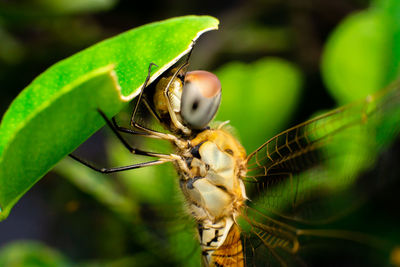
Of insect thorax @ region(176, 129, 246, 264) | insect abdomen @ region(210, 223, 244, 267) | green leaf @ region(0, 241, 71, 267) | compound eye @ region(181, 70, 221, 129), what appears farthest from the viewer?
green leaf @ region(0, 241, 71, 267)

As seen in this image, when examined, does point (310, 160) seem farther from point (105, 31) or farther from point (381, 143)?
point (105, 31)

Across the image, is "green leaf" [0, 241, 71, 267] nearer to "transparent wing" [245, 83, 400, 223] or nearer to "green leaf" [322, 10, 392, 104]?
"transparent wing" [245, 83, 400, 223]

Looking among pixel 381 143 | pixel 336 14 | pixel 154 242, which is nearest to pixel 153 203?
pixel 154 242

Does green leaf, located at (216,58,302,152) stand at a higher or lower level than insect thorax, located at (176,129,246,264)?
higher

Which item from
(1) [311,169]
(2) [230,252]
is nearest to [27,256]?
(2) [230,252]

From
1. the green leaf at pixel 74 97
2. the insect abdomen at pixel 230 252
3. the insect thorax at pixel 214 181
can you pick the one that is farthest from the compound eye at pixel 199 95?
the insect abdomen at pixel 230 252

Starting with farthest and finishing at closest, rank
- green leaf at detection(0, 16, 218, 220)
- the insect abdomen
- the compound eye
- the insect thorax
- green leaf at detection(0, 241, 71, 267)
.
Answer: green leaf at detection(0, 241, 71, 267) < the insect abdomen < the insect thorax < the compound eye < green leaf at detection(0, 16, 218, 220)

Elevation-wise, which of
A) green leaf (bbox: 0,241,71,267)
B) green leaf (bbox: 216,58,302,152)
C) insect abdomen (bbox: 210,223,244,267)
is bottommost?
insect abdomen (bbox: 210,223,244,267)

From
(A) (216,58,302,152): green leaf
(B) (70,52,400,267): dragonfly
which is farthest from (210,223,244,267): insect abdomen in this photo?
(A) (216,58,302,152): green leaf
